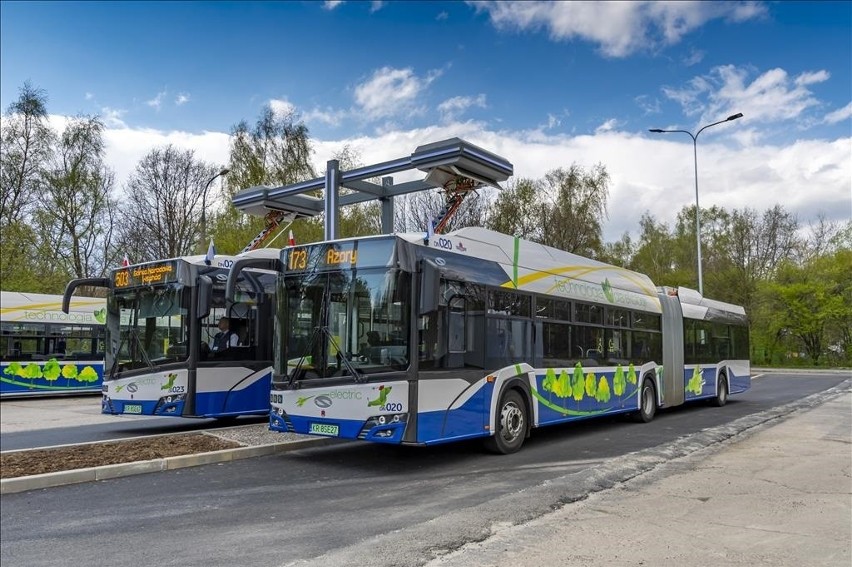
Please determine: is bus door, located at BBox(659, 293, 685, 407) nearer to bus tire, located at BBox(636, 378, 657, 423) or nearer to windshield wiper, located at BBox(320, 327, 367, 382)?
bus tire, located at BBox(636, 378, 657, 423)

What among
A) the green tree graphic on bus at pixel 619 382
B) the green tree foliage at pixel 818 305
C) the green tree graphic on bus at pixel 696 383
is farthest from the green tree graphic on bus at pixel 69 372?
the green tree foliage at pixel 818 305

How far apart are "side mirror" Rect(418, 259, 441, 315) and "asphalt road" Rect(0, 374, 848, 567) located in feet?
7.14

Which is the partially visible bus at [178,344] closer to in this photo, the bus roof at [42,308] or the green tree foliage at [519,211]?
the bus roof at [42,308]

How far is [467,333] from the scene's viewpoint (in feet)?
30.2

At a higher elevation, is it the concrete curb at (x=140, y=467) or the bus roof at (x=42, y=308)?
the bus roof at (x=42, y=308)

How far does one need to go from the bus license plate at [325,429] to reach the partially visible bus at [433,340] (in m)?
0.01

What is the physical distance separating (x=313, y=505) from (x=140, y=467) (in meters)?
2.88

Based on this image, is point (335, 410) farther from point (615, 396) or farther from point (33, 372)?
point (33, 372)

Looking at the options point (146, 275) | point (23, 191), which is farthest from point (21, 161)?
point (146, 275)

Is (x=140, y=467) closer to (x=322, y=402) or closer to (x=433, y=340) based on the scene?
(x=322, y=402)

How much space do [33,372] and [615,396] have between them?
58.1 ft

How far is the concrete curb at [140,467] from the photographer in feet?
23.8

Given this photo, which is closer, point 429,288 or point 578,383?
Result: point 429,288

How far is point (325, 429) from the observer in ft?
28.2
